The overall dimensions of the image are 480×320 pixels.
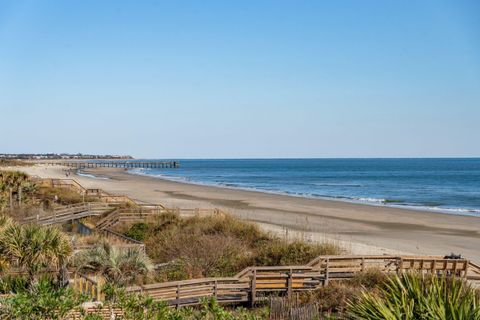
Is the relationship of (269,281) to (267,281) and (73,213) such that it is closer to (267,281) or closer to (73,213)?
(267,281)

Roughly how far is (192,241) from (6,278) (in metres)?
11.3

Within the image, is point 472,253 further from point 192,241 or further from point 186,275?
point 186,275

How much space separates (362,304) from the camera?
8.01 m

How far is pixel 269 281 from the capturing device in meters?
18.8

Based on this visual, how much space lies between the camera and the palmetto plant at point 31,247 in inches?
635

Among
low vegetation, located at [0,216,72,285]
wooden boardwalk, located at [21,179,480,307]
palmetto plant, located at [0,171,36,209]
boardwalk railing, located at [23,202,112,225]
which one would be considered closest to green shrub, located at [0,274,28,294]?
low vegetation, located at [0,216,72,285]

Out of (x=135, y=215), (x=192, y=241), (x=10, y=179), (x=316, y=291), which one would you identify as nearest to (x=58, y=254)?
A: (x=316, y=291)

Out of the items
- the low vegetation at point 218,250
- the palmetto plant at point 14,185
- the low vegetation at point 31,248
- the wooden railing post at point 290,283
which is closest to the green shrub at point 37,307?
the low vegetation at point 31,248

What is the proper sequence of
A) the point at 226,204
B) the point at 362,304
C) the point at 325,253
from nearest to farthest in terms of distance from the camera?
1. the point at 362,304
2. the point at 325,253
3. the point at 226,204

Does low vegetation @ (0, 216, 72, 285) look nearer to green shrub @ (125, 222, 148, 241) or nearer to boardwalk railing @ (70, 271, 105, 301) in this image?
boardwalk railing @ (70, 271, 105, 301)

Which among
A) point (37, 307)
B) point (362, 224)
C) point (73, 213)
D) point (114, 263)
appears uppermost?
point (37, 307)

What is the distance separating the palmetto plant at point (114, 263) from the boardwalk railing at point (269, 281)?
82.3 inches

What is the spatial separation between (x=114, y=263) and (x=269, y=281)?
5257 millimetres

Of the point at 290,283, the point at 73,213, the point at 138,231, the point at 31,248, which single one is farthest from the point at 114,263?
the point at 73,213
